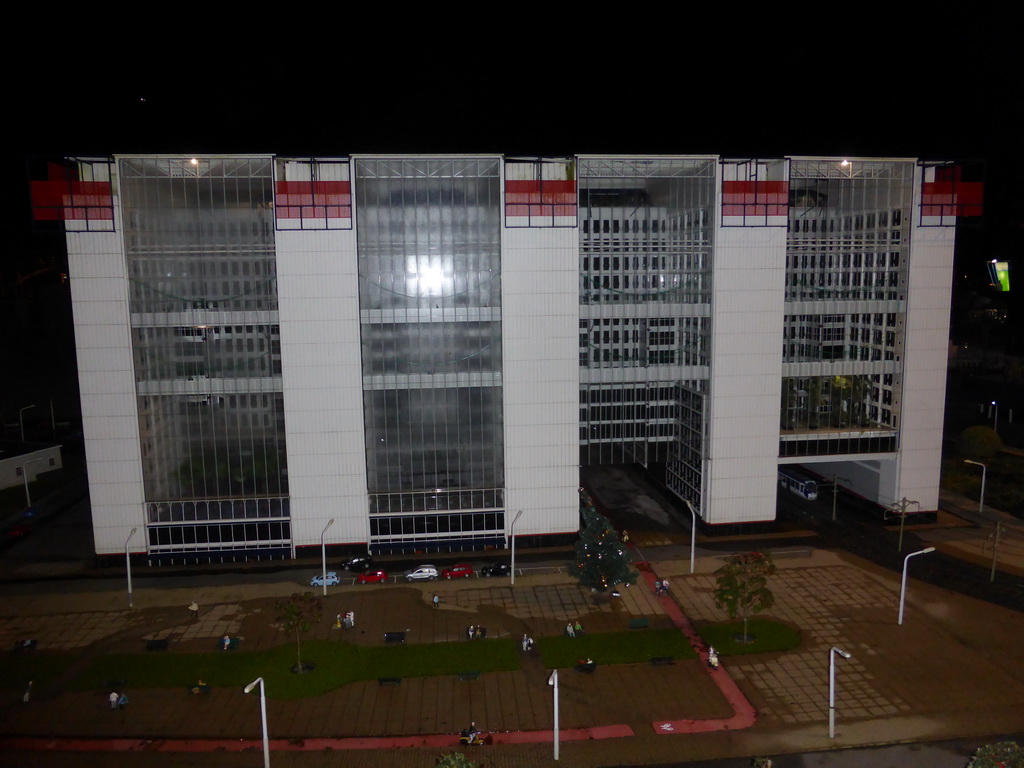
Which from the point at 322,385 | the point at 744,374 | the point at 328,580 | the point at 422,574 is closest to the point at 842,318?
the point at 744,374

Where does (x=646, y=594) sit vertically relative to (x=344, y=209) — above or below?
below

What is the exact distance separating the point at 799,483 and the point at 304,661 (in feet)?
117

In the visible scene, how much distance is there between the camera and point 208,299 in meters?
39.4

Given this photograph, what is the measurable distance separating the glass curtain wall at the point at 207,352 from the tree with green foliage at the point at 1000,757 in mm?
33487

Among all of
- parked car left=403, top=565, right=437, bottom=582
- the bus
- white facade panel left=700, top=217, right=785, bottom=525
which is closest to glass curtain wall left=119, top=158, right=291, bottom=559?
parked car left=403, top=565, right=437, bottom=582

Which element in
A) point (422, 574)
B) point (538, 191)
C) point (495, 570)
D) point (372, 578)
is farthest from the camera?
point (538, 191)

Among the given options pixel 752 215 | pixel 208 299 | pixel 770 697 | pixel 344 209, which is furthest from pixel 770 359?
pixel 208 299

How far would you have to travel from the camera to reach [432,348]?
4066 centimetres

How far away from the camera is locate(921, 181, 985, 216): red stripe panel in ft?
138

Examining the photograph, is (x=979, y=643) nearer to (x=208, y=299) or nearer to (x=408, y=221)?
(x=408, y=221)

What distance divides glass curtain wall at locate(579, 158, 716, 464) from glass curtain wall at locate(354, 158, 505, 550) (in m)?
7.05

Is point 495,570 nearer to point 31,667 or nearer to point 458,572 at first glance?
point 458,572

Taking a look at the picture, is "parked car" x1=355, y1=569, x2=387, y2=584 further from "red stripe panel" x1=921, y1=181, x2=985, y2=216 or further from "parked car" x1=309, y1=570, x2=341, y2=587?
"red stripe panel" x1=921, y1=181, x2=985, y2=216

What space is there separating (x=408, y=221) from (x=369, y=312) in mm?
5562
